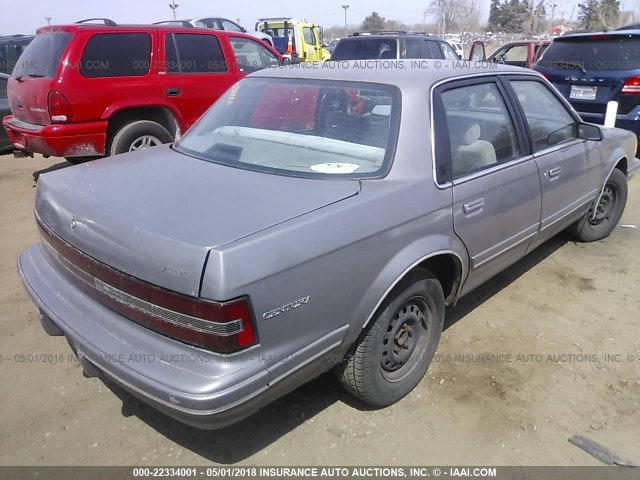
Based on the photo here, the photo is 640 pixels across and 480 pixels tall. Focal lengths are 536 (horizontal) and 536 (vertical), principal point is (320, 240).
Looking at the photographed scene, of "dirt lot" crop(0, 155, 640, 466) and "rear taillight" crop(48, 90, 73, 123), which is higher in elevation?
"rear taillight" crop(48, 90, 73, 123)

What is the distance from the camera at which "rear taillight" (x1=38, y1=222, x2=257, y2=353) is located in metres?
1.89

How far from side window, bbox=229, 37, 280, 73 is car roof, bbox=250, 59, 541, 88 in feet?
14.5

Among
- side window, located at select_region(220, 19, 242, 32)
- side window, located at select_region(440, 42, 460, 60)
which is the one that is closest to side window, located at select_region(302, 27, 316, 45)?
side window, located at select_region(220, 19, 242, 32)

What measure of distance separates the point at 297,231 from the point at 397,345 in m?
1.02

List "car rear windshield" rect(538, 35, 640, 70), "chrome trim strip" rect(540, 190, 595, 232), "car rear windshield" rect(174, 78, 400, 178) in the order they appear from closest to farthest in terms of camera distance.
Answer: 1. "car rear windshield" rect(174, 78, 400, 178)
2. "chrome trim strip" rect(540, 190, 595, 232)
3. "car rear windshield" rect(538, 35, 640, 70)

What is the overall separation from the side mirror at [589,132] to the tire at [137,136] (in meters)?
4.52

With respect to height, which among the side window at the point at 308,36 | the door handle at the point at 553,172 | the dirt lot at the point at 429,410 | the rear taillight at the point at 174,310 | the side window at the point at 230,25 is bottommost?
the dirt lot at the point at 429,410

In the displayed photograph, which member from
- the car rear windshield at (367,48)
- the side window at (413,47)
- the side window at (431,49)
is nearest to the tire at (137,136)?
the car rear windshield at (367,48)

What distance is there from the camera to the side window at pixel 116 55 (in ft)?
19.5

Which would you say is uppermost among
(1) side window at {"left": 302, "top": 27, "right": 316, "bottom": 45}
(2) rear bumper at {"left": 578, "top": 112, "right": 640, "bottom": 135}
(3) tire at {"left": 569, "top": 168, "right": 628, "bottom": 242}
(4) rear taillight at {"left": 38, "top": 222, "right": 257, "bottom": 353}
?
(1) side window at {"left": 302, "top": 27, "right": 316, "bottom": 45}

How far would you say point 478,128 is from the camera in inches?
122

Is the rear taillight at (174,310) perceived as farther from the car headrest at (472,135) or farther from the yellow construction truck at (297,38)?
the yellow construction truck at (297,38)

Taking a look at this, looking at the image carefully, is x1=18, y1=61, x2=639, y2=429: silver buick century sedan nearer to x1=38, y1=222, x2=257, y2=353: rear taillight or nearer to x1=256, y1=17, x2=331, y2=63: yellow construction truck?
x1=38, y1=222, x2=257, y2=353: rear taillight

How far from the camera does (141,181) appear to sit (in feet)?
8.42
